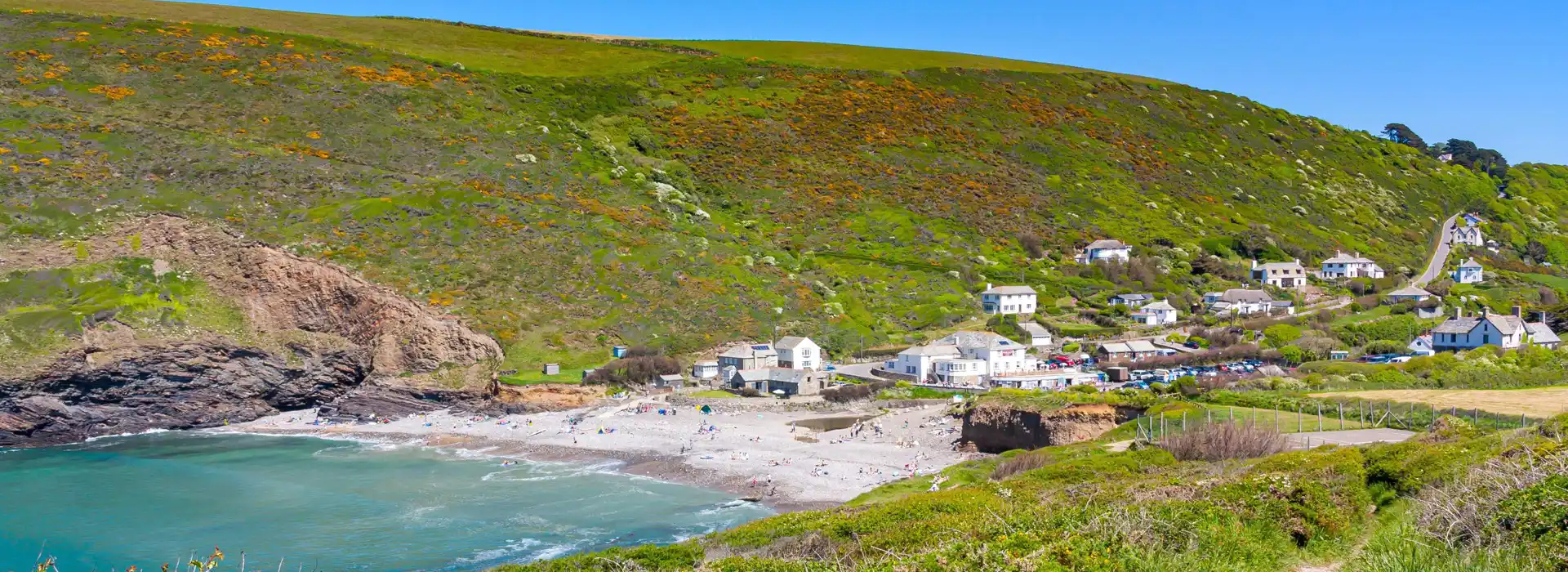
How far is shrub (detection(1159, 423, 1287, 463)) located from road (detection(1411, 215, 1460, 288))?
276 ft

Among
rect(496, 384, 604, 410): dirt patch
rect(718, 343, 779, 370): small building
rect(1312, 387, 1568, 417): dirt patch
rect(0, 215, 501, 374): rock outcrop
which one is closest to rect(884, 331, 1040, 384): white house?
rect(718, 343, 779, 370): small building

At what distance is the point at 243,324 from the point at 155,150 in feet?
106

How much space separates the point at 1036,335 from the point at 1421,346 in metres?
25.5

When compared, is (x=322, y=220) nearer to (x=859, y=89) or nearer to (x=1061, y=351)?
(x=1061, y=351)

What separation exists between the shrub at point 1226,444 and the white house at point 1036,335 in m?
50.5

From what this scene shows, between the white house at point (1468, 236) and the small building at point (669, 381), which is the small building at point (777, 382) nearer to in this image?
the small building at point (669, 381)

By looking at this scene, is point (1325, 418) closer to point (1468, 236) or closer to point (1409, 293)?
point (1409, 293)

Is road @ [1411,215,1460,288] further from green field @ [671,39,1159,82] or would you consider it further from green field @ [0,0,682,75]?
green field @ [0,0,682,75]

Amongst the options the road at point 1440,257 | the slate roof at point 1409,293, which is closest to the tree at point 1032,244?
the slate roof at point 1409,293

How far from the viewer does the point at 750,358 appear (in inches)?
2844

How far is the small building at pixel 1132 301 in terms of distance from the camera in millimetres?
91312

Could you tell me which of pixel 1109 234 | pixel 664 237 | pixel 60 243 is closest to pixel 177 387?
pixel 60 243

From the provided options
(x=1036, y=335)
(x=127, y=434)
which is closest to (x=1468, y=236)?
(x=1036, y=335)

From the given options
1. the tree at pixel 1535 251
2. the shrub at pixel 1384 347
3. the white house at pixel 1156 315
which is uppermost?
the tree at pixel 1535 251
